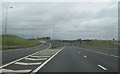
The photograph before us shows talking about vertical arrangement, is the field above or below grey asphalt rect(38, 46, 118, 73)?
below

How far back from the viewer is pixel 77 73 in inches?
352

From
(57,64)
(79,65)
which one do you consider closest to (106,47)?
(79,65)

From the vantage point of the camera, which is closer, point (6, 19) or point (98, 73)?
point (98, 73)

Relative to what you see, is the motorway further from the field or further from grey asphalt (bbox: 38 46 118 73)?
the field

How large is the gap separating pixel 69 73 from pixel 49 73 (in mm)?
1107

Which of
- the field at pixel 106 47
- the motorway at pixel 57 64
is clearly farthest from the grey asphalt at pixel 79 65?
the field at pixel 106 47

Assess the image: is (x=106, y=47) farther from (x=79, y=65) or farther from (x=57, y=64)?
(x=57, y=64)

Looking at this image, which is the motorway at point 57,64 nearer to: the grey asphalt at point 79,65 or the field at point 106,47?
the grey asphalt at point 79,65

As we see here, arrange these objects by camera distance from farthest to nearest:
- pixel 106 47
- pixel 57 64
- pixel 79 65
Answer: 1. pixel 106 47
2. pixel 57 64
3. pixel 79 65

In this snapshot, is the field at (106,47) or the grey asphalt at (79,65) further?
the field at (106,47)

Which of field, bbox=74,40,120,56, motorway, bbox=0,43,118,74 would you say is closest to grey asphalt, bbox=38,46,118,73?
motorway, bbox=0,43,118,74

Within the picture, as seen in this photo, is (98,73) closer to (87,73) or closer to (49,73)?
(87,73)

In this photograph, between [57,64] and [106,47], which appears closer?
[57,64]

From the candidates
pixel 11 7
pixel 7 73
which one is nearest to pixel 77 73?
pixel 7 73
